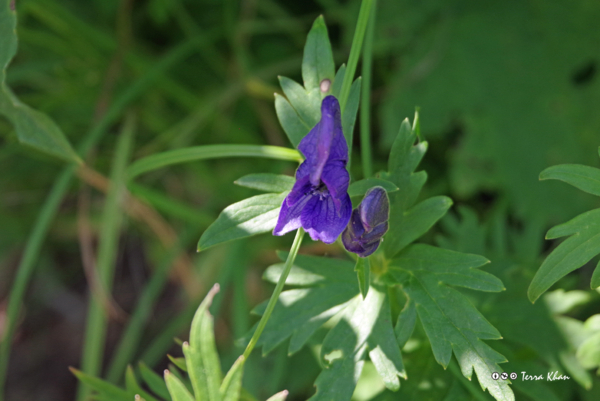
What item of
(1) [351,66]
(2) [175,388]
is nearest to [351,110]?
(1) [351,66]

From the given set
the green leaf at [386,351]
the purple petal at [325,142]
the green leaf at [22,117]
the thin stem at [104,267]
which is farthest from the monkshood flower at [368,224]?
the thin stem at [104,267]

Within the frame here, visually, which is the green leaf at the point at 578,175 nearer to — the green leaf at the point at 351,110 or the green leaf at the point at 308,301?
the green leaf at the point at 351,110

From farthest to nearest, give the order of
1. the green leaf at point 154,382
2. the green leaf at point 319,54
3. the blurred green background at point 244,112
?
the blurred green background at point 244,112
the green leaf at point 154,382
the green leaf at point 319,54

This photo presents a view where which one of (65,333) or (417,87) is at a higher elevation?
(417,87)

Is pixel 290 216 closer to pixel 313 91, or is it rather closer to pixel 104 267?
pixel 313 91

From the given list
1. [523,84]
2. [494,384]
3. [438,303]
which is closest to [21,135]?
[438,303]

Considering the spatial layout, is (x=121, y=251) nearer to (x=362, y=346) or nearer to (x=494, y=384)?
(x=362, y=346)
